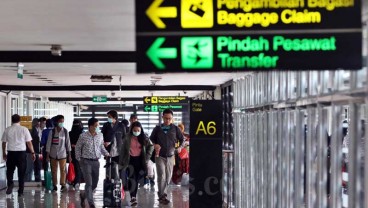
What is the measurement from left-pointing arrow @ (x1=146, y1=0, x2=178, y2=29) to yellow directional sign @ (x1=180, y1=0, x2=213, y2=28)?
0.06 m

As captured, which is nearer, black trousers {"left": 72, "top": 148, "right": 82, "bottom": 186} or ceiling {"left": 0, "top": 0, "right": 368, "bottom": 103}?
ceiling {"left": 0, "top": 0, "right": 368, "bottom": 103}

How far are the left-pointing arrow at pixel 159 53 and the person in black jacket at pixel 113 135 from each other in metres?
8.45

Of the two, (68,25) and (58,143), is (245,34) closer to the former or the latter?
(68,25)

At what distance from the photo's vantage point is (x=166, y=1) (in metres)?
4.03

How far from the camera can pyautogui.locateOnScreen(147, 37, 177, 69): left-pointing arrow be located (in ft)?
12.9

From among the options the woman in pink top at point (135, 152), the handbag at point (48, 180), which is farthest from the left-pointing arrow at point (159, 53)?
the handbag at point (48, 180)

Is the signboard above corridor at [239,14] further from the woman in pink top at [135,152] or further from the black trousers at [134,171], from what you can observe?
the black trousers at [134,171]

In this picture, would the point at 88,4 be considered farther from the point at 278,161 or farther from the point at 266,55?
the point at 266,55

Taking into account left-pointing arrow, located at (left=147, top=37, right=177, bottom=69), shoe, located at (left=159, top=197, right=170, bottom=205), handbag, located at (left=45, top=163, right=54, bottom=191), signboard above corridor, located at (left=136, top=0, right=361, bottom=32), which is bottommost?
shoe, located at (left=159, top=197, right=170, bottom=205)

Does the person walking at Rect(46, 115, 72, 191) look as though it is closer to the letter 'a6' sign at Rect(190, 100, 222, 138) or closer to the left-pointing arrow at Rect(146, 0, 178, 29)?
the letter 'a6' sign at Rect(190, 100, 222, 138)

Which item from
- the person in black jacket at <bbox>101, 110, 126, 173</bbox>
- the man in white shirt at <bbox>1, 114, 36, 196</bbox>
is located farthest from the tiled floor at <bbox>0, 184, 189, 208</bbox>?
the person in black jacket at <bbox>101, 110, 126, 173</bbox>

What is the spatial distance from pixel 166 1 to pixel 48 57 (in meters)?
7.17

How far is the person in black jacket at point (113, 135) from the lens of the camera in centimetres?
1259

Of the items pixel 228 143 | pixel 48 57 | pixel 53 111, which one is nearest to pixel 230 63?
pixel 48 57
